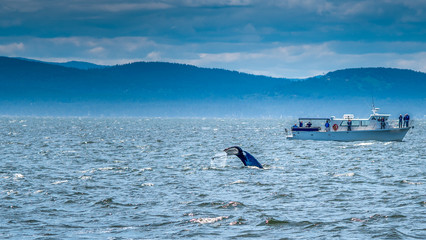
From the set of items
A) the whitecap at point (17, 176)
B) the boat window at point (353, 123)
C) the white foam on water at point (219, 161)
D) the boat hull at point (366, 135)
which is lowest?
the whitecap at point (17, 176)

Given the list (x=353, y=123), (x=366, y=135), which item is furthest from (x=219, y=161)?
(x=353, y=123)

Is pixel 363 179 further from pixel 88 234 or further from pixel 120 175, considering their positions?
pixel 88 234

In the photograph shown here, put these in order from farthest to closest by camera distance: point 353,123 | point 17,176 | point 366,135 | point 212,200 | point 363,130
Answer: point 353,123
point 366,135
point 363,130
point 17,176
point 212,200

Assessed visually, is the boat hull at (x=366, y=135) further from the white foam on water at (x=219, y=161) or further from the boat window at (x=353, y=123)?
the white foam on water at (x=219, y=161)

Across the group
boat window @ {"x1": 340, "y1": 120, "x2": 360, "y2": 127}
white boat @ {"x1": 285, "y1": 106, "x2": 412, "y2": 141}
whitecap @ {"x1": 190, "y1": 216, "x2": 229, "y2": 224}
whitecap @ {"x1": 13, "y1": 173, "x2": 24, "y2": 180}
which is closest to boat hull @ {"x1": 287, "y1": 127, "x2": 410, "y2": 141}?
white boat @ {"x1": 285, "y1": 106, "x2": 412, "y2": 141}

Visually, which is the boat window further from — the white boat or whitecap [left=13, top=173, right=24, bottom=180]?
whitecap [left=13, top=173, right=24, bottom=180]

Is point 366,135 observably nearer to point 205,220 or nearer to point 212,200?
point 212,200

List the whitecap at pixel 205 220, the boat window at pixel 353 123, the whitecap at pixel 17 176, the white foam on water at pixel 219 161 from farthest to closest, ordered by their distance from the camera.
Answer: the boat window at pixel 353 123, the white foam on water at pixel 219 161, the whitecap at pixel 17 176, the whitecap at pixel 205 220

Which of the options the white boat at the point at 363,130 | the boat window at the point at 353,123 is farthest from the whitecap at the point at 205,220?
the boat window at the point at 353,123

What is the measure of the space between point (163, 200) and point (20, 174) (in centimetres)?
1421

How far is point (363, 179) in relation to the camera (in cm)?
3619

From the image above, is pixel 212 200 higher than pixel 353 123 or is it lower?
lower

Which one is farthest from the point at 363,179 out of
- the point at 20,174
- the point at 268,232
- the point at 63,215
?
the point at 20,174

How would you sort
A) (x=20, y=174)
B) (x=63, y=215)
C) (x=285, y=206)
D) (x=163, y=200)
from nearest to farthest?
1. (x=63, y=215)
2. (x=285, y=206)
3. (x=163, y=200)
4. (x=20, y=174)
